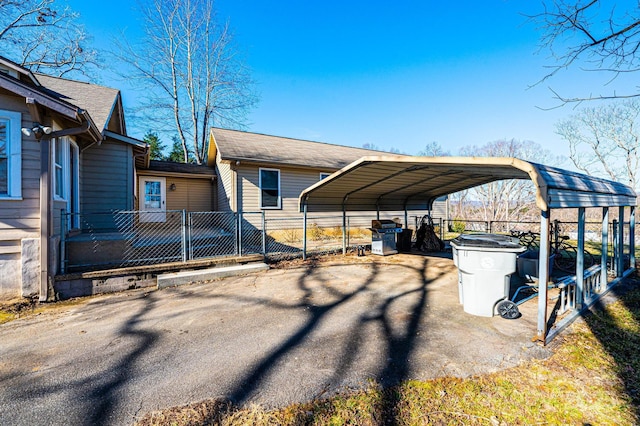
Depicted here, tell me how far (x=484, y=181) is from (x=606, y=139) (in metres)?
20.7

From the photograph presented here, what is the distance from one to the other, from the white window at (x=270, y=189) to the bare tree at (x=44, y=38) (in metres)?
13.7

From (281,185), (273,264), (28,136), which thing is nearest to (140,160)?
(281,185)

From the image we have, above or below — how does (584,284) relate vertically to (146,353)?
above

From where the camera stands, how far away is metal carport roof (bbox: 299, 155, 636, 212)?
3.32 m

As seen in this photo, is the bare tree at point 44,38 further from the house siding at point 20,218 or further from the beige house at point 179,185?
the house siding at point 20,218

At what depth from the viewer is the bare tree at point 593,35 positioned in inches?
137

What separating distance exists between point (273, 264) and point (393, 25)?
11.7 metres

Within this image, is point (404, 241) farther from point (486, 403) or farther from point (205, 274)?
point (486, 403)

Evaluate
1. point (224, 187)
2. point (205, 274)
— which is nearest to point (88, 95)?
point (224, 187)

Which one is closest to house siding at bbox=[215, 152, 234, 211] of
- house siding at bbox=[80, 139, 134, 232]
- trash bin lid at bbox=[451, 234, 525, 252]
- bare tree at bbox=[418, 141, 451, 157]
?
house siding at bbox=[80, 139, 134, 232]

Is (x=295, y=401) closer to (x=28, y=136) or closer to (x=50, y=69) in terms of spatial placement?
(x=28, y=136)

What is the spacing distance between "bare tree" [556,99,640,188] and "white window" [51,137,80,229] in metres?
27.8

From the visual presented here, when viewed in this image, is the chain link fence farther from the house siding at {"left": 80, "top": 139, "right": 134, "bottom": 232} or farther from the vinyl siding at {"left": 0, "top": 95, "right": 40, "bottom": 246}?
the vinyl siding at {"left": 0, "top": 95, "right": 40, "bottom": 246}

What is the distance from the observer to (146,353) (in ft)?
10.2
